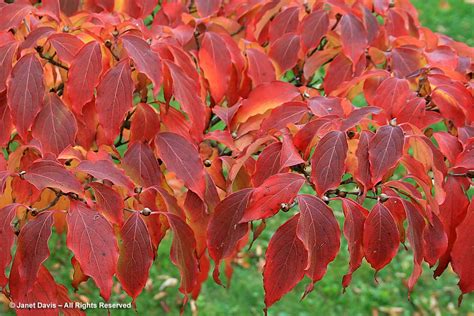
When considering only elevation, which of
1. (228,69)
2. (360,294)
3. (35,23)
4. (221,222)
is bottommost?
(360,294)

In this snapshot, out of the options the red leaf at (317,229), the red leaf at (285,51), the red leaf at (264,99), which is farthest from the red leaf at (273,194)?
the red leaf at (285,51)

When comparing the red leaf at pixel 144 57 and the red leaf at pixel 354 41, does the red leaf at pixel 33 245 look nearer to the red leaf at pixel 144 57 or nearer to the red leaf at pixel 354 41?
the red leaf at pixel 144 57

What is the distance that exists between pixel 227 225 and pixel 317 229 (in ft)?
0.62

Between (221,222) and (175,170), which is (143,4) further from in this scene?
(221,222)

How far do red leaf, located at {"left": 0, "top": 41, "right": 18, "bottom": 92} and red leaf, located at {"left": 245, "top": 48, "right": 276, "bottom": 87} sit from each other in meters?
0.56

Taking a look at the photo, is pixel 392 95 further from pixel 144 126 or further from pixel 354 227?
pixel 144 126

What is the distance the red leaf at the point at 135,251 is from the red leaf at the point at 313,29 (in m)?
0.71

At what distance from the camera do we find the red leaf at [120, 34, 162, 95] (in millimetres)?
1274

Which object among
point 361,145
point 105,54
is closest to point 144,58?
point 105,54

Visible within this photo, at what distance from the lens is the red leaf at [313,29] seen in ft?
5.46

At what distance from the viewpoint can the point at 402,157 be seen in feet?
4.14

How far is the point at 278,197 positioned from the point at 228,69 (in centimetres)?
50

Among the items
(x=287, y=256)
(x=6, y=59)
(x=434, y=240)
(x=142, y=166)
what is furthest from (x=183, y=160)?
(x=434, y=240)

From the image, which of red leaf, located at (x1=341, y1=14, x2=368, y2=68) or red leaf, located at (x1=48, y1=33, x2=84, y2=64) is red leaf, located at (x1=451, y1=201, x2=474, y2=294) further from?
red leaf, located at (x1=48, y1=33, x2=84, y2=64)
